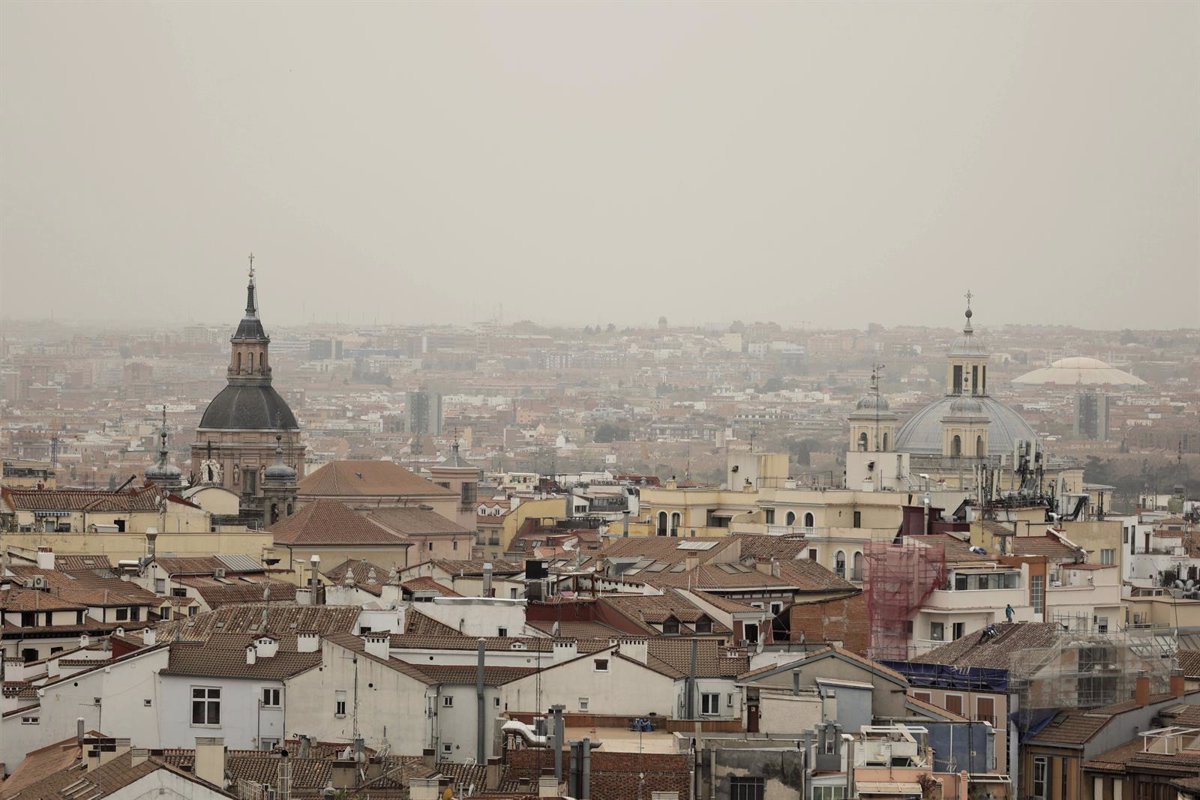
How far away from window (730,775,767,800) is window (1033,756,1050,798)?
14.0ft

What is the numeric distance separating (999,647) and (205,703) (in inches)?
252

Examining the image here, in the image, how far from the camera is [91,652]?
2634cm

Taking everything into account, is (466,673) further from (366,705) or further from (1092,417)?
(1092,417)

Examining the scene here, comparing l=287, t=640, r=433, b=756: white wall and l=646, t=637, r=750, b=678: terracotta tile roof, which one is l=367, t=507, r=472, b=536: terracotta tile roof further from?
l=287, t=640, r=433, b=756: white wall

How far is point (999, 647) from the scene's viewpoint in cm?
2545

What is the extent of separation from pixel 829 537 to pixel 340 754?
27.0m

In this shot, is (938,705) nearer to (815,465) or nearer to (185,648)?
(185,648)

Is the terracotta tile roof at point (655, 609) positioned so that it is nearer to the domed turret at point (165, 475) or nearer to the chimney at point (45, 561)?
the chimney at point (45, 561)

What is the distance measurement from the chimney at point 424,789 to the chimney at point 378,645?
478 centimetres

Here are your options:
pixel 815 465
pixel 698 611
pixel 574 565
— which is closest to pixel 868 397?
pixel 574 565

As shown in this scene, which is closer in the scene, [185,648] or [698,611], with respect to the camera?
[185,648]

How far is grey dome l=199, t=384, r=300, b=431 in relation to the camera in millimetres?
88875

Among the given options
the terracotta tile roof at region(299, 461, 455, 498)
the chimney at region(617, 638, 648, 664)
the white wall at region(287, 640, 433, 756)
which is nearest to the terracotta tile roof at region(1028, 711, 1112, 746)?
the chimney at region(617, 638, 648, 664)

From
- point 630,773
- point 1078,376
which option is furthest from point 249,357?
point 1078,376
